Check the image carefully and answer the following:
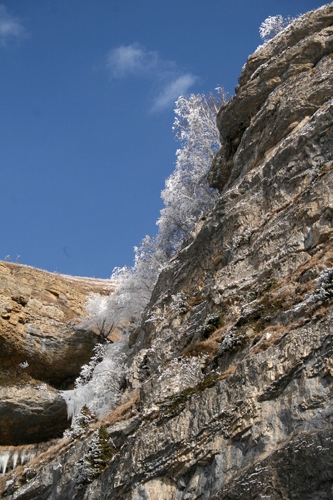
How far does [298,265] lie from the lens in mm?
12969

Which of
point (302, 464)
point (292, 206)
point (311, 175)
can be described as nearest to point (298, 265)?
point (292, 206)

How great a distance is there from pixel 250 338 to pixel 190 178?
2501cm

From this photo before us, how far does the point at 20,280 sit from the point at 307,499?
95.2 ft

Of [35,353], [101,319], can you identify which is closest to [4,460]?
[35,353]

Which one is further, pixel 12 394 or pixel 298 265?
pixel 12 394

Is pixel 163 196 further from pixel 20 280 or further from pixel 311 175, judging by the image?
pixel 311 175

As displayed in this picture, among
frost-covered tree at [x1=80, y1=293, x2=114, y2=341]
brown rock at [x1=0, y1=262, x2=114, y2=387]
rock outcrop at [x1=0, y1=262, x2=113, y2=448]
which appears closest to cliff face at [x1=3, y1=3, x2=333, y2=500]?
rock outcrop at [x1=0, y1=262, x2=113, y2=448]

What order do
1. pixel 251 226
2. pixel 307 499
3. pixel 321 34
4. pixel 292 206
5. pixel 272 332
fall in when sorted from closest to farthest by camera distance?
pixel 307 499
pixel 272 332
pixel 292 206
pixel 251 226
pixel 321 34

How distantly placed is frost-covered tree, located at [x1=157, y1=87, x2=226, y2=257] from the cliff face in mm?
9186

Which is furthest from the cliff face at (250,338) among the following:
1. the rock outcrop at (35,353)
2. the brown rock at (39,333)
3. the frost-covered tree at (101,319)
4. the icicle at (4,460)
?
the frost-covered tree at (101,319)

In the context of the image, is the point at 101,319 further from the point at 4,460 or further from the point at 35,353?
the point at 4,460

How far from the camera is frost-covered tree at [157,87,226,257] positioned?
33.2 meters

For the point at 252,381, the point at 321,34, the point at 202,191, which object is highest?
the point at 202,191

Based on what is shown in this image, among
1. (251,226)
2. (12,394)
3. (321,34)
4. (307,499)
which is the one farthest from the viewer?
(12,394)
